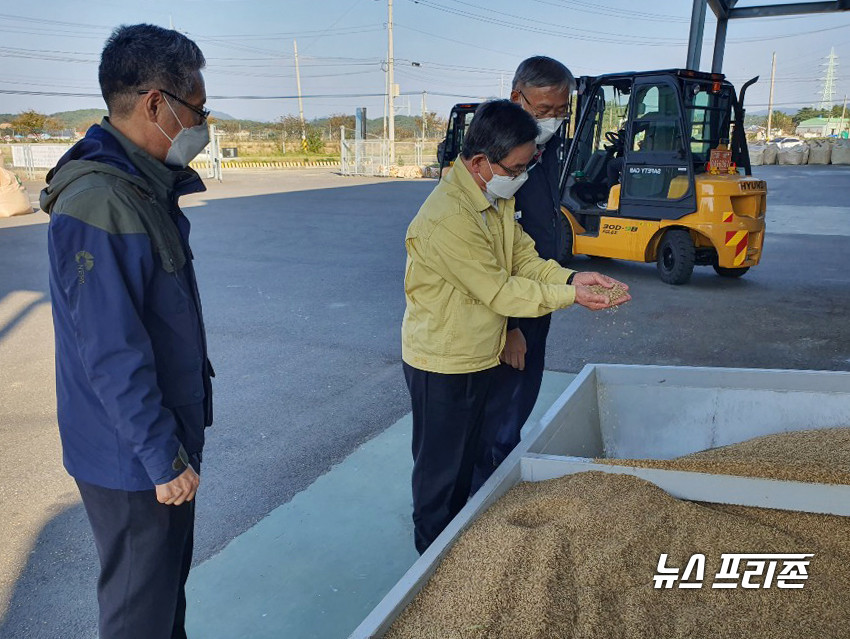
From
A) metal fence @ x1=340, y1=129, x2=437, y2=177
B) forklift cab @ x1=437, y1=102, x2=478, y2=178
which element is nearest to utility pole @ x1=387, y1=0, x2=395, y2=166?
metal fence @ x1=340, y1=129, x2=437, y2=177

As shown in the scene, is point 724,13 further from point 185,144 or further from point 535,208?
point 185,144

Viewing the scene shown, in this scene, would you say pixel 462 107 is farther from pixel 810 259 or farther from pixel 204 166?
pixel 204 166

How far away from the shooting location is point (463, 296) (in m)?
2.24

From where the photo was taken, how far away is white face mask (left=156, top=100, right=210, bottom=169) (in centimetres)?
170

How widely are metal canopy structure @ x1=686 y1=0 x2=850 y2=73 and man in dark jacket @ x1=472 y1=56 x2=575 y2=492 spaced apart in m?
7.57

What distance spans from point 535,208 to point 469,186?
707 mm

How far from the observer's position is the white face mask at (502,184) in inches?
88.8

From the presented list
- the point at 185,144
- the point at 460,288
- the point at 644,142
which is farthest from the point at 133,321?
the point at 644,142

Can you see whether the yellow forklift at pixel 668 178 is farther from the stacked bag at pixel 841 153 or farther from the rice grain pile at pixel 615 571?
the stacked bag at pixel 841 153

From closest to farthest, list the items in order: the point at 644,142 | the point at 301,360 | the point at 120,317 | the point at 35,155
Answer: the point at 120,317 < the point at 301,360 < the point at 644,142 < the point at 35,155

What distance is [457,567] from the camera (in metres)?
1.79

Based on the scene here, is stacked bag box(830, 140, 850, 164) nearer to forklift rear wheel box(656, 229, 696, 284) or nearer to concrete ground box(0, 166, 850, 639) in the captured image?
concrete ground box(0, 166, 850, 639)

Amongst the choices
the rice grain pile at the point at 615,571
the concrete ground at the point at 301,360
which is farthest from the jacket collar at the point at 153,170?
the concrete ground at the point at 301,360

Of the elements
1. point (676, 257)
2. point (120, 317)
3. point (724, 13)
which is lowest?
point (676, 257)
